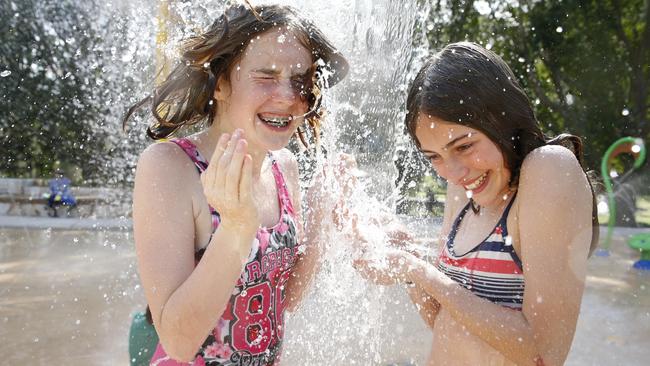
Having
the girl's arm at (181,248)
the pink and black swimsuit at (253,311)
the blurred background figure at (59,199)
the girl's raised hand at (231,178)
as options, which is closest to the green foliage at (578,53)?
the blurred background figure at (59,199)

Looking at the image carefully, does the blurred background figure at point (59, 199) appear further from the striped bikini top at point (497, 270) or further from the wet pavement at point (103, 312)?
the striped bikini top at point (497, 270)

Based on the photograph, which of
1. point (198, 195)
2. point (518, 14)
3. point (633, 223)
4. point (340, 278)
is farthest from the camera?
point (518, 14)

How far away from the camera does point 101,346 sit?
14.0ft

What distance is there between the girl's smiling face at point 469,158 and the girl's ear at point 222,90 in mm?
Answer: 593

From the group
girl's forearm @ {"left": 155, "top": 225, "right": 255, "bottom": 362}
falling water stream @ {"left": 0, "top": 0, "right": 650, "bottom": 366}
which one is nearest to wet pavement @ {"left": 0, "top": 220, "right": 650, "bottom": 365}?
falling water stream @ {"left": 0, "top": 0, "right": 650, "bottom": 366}

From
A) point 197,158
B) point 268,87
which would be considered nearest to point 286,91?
point 268,87

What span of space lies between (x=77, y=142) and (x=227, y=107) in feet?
44.4

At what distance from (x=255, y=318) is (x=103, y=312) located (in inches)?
141

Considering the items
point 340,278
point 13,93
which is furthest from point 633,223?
point 13,93

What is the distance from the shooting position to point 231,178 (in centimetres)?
151

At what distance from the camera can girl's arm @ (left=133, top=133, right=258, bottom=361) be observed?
1601 millimetres

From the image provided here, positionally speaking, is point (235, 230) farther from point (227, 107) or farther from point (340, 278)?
point (340, 278)

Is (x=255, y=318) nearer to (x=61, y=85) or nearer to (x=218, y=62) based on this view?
(x=218, y=62)

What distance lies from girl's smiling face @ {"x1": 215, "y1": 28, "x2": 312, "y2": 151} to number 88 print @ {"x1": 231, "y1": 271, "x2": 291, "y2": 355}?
424 millimetres
